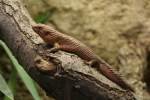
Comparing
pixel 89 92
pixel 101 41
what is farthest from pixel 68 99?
pixel 101 41

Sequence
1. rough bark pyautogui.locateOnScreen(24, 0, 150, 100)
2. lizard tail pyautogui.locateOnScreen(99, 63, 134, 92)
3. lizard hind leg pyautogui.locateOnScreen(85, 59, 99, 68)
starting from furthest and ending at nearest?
1. rough bark pyautogui.locateOnScreen(24, 0, 150, 100)
2. lizard hind leg pyautogui.locateOnScreen(85, 59, 99, 68)
3. lizard tail pyautogui.locateOnScreen(99, 63, 134, 92)

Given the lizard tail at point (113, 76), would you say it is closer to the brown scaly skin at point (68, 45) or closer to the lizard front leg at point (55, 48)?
the brown scaly skin at point (68, 45)

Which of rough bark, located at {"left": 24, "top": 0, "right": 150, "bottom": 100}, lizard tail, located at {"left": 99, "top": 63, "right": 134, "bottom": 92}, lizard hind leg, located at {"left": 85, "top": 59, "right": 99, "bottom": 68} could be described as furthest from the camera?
rough bark, located at {"left": 24, "top": 0, "right": 150, "bottom": 100}

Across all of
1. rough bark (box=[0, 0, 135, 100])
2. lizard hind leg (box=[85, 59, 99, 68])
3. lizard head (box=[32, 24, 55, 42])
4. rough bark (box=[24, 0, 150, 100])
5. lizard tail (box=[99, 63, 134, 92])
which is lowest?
rough bark (box=[24, 0, 150, 100])

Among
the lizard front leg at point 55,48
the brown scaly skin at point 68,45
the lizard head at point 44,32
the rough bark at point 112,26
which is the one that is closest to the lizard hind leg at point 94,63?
the brown scaly skin at point 68,45

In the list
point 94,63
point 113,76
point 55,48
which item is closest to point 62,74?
point 55,48

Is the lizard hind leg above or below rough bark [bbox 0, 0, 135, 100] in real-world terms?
below

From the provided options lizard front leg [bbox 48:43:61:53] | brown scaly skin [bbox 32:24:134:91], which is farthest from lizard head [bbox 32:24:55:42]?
lizard front leg [bbox 48:43:61:53]

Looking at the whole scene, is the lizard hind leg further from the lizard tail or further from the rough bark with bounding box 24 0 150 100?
the rough bark with bounding box 24 0 150 100

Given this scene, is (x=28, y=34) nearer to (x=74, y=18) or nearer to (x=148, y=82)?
(x=74, y=18)
